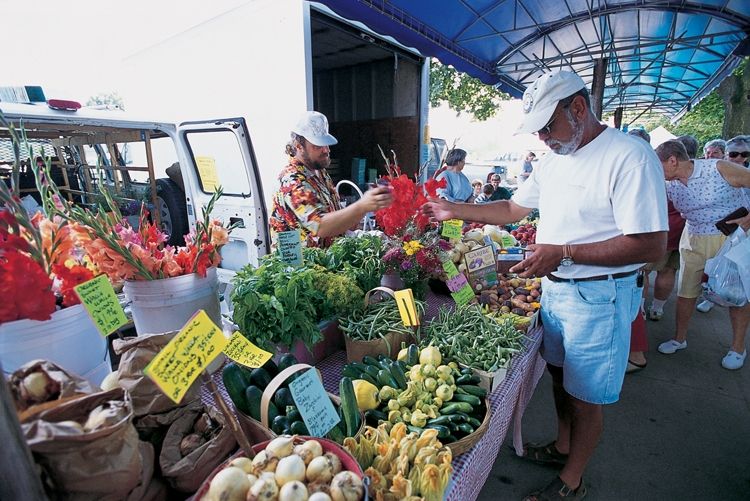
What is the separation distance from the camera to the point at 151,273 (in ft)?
4.68

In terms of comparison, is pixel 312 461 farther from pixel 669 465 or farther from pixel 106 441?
pixel 669 465

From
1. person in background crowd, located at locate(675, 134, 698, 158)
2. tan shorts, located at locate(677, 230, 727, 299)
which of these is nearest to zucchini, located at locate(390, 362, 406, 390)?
tan shorts, located at locate(677, 230, 727, 299)

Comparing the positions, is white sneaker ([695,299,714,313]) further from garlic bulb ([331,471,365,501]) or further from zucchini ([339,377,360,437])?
garlic bulb ([331,471,365,501])

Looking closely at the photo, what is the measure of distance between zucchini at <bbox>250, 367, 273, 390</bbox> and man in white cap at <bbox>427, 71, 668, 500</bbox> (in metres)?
1.21

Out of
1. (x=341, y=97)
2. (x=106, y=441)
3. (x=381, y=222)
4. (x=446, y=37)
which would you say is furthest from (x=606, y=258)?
(x=341, y=97)

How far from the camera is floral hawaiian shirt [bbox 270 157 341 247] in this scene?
7.95 feet

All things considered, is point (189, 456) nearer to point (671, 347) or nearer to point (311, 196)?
point (311, 196)

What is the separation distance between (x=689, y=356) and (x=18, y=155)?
17.6 feet

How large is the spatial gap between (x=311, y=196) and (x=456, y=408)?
156 cm

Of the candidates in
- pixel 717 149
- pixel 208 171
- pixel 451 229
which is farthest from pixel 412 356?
pixel 717 149

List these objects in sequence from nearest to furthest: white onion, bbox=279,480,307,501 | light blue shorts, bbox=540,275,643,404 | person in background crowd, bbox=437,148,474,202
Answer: white onion, bbox=279,480,307,501 → light blue shorts, bbox=540,275,643,404 → person in background crowd, bbox=437,148,474,202

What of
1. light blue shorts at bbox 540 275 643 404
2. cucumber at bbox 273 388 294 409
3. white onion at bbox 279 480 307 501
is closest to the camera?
white onion at bbox 279 480 307 501

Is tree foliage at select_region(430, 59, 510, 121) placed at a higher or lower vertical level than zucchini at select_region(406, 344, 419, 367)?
higher

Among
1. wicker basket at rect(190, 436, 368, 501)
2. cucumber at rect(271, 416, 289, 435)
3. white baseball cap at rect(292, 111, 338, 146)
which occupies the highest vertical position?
white baseball cap at rect(292, 111, 338, 146)
